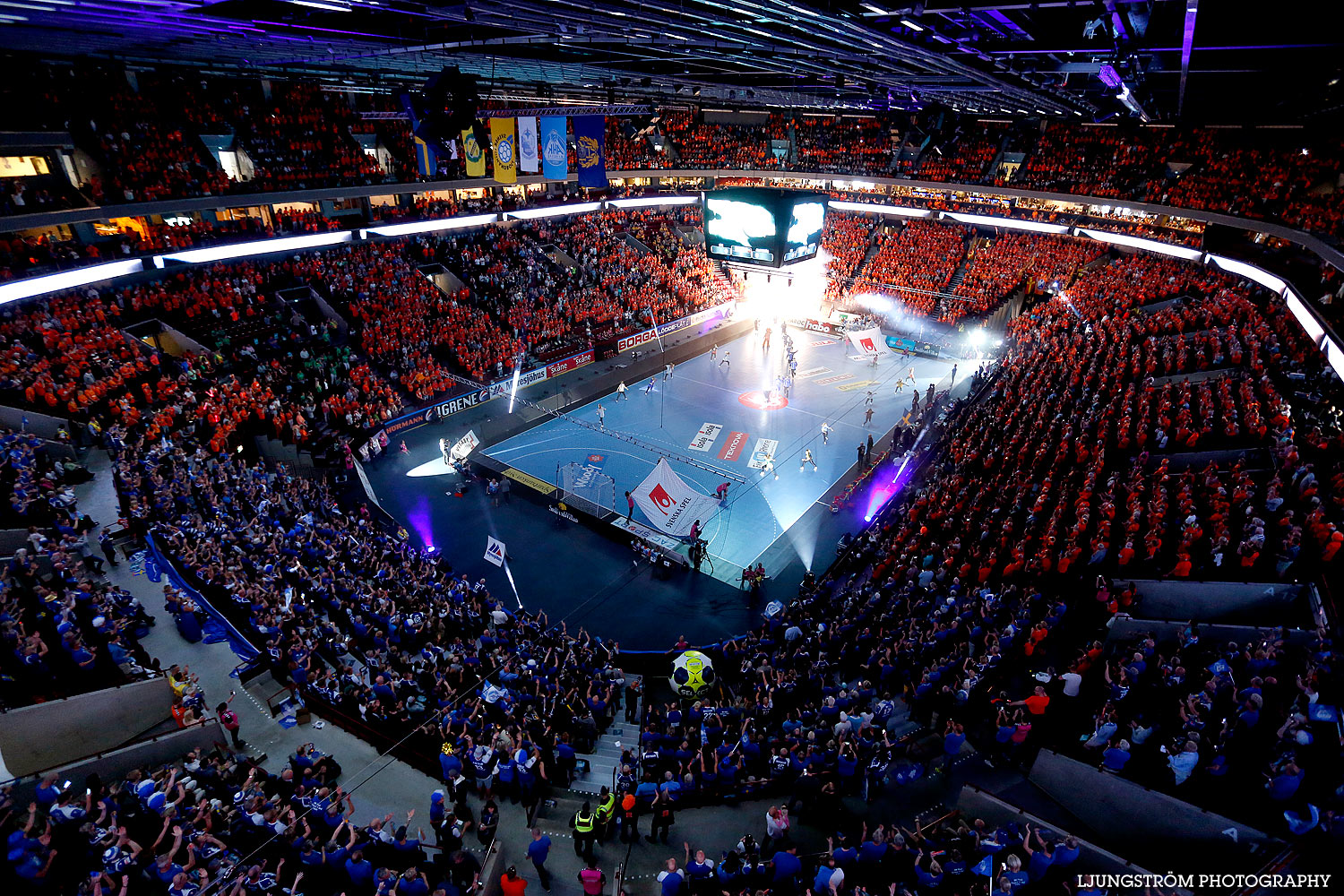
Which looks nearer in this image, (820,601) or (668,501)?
(820,601)

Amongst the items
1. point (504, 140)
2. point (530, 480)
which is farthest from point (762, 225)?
point (530, 480)

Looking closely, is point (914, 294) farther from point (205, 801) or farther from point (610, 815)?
point (205, 801)

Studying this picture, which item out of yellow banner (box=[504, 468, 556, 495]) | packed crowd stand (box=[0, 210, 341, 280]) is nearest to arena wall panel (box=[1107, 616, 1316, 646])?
yellow banner (box=[504, 468, 556, 495])

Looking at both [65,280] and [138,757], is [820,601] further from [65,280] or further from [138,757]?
[65,280]

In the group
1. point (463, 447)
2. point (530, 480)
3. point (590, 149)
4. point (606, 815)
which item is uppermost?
point (590, 149)

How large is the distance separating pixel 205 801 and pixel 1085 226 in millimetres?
49008

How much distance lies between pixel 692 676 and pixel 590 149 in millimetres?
20873

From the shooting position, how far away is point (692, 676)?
14.0 m

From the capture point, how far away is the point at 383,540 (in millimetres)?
17797

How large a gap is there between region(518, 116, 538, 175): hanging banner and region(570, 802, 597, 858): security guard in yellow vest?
782 inches

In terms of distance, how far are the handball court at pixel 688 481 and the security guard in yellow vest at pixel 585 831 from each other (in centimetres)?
691

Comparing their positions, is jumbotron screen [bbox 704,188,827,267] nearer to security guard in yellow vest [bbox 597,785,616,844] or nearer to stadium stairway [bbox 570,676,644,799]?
stadium stairway [bbox 570,676,644,799]

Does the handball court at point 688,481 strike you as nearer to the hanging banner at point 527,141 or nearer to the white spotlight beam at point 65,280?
the hanging banner at point 527,141

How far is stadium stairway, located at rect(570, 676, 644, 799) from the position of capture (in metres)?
11.2
